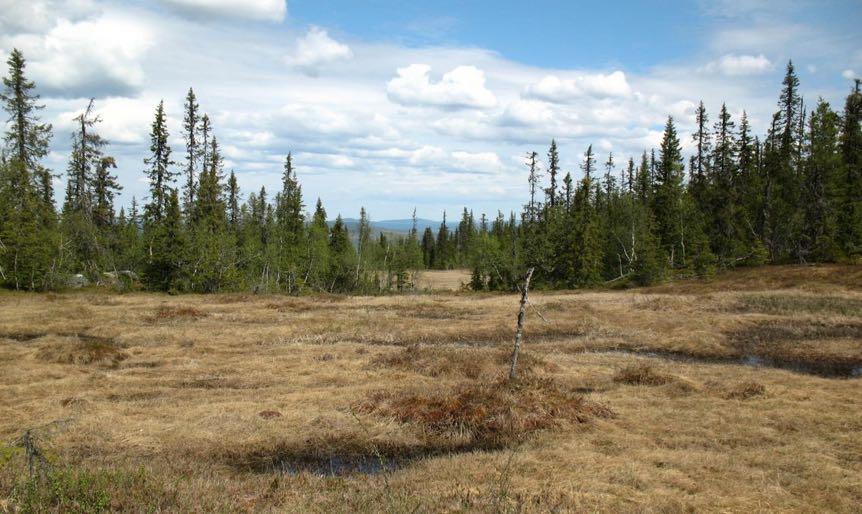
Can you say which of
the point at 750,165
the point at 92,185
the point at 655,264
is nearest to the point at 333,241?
the point at 92,185

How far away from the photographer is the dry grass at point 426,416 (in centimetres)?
829

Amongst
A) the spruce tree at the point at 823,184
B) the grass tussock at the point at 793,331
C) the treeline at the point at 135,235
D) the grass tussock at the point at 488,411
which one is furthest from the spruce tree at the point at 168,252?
the spruce tree at the point at 823,184

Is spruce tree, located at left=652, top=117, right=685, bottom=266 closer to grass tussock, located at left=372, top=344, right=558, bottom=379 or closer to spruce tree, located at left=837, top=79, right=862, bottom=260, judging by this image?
spruce tree, located at left=837, top=79, right=862, bottom=260

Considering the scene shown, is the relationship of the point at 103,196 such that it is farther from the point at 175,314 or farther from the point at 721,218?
the point at 721,218

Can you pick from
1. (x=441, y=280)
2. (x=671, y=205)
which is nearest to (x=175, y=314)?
(x=671, y=205)

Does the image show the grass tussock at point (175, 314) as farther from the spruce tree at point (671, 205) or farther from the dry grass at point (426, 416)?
the spruce tree at point (671, 205)

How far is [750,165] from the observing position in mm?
63125

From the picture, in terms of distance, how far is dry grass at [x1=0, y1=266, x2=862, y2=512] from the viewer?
326 inches

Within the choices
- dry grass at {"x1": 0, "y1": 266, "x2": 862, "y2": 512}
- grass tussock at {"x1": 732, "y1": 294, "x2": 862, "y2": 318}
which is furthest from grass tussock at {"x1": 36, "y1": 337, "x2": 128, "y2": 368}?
grass tussock at {"x1": 732, "y1": 294, "x2": 862, "y2": 318}

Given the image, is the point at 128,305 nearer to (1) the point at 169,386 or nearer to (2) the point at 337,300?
(2) the point at 337,300

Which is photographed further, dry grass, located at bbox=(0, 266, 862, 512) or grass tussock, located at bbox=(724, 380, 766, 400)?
grass tussock, located at bbox=(724, 380, 766, 400)

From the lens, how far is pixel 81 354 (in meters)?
19.5

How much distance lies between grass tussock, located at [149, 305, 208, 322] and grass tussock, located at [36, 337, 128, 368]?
30.9ft

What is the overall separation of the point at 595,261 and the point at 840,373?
1424 inches
